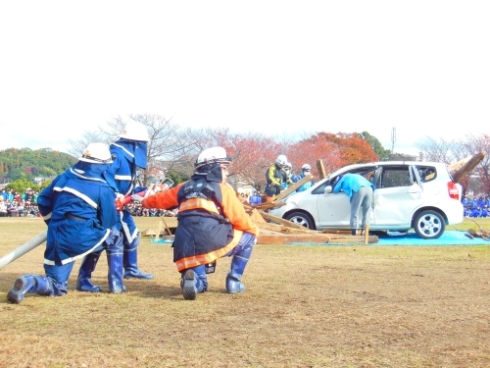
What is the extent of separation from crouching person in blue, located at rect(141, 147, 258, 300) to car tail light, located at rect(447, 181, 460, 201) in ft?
26.8

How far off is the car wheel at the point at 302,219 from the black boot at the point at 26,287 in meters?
8.87

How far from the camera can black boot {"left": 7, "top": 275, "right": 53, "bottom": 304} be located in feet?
19.2

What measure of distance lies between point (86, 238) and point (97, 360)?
2477 mm

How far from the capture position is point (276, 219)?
13781mm

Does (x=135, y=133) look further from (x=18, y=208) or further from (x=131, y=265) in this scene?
(x=18, y=208)

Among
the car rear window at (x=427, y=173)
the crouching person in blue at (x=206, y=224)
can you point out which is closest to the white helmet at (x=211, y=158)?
the crouching person in blue at (x=206, y=224)

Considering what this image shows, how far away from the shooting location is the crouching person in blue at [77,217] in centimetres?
633

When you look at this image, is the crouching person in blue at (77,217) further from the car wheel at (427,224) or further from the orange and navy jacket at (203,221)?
the car wheel at (427,224)

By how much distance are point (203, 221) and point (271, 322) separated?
1518 millimetres

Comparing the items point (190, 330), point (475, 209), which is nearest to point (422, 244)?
point (190, 330)

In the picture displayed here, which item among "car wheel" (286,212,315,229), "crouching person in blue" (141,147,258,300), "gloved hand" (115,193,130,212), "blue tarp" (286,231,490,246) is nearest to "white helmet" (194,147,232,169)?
"crouching person in blue" (141,147,258,300)

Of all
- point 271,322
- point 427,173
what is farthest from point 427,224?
point 271,322

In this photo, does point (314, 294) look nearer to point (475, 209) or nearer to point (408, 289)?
point (408, 289)

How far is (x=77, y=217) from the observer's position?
639 cm
